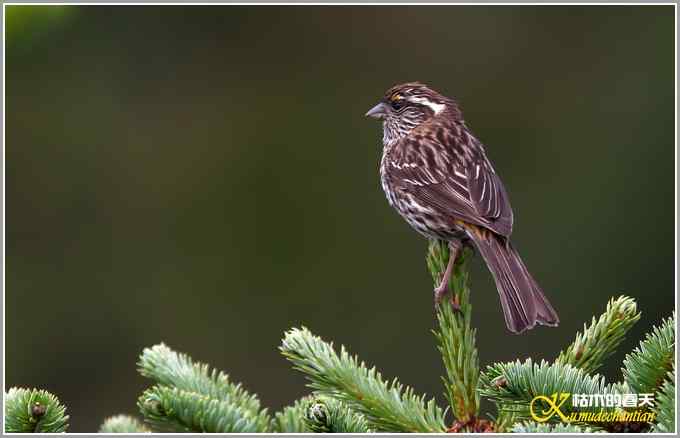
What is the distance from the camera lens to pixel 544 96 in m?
8.67

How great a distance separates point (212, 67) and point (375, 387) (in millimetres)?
6400

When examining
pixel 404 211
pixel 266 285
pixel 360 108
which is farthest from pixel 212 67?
pixel 404 211

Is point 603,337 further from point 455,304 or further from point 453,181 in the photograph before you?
point 453,181

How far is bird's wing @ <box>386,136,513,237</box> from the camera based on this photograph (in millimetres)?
3992

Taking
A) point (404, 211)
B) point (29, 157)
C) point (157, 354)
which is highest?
point (29, 157)

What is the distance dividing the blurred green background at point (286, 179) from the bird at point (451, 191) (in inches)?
128

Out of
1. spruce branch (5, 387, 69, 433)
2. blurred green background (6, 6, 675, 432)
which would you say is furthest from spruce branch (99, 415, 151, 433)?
blurred green background (6, 6, 675, 432)

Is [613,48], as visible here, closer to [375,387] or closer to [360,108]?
[360,108]

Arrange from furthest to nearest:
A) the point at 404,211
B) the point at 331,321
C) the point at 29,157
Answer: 1. the point at 29,157
2. the point at 331,321
3. the point at 404,211

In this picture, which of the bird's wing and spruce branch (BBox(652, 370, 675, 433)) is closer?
spruce branch (BBox(652, 370, 675, 433))

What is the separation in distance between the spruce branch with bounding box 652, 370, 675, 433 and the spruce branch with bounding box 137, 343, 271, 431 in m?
1.08

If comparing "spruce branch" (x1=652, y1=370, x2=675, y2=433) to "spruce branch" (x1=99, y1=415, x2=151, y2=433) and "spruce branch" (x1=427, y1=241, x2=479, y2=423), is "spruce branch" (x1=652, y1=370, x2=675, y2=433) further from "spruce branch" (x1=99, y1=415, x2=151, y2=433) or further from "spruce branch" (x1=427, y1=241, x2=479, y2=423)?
"spruce branch" (x1=99, y1=415, x2=151, y2=433)

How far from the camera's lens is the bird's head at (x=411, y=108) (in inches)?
191

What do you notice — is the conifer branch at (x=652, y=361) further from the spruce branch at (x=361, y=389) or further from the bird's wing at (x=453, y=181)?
the bird's wing at (x=453, y=181)
